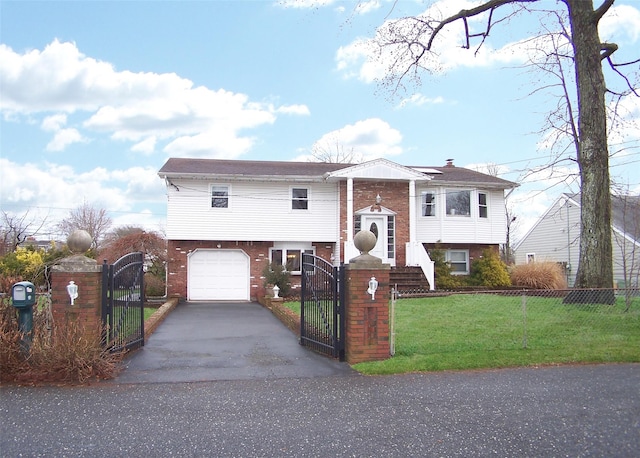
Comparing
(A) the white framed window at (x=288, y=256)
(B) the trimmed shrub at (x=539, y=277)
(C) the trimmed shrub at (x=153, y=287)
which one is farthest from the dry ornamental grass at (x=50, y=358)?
(B) the trimmed shrub at (x=539, y=277)

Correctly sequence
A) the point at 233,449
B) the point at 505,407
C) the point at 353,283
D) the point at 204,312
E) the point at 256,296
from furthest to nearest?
1. the point at 256,296
2. the point at 204,312
3. the point at 353,283
4. the point at 505,407
5. the point at 233,449

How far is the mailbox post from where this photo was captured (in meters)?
6.97

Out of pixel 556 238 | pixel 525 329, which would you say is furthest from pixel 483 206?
pixel 525 329

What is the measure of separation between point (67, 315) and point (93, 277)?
62cm

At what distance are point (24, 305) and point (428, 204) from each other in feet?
59.2

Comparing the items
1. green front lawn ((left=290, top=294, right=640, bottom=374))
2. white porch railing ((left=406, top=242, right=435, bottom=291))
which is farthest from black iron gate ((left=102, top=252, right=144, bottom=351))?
white porch railing ((left=406, top=242, right=435, bottom=291))

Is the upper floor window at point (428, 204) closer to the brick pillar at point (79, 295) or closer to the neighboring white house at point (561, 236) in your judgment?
the neighboring white house at point (561, 236)

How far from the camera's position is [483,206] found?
76.5 feet

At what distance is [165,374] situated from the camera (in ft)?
23.8

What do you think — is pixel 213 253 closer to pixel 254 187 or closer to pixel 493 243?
pixel 254 187

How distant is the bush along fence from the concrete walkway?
1.51 m

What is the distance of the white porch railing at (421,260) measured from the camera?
19.8 meters

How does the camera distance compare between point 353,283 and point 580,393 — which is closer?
point 580,393

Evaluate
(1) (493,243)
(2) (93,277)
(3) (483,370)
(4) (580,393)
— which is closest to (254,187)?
(1) (493,243)
